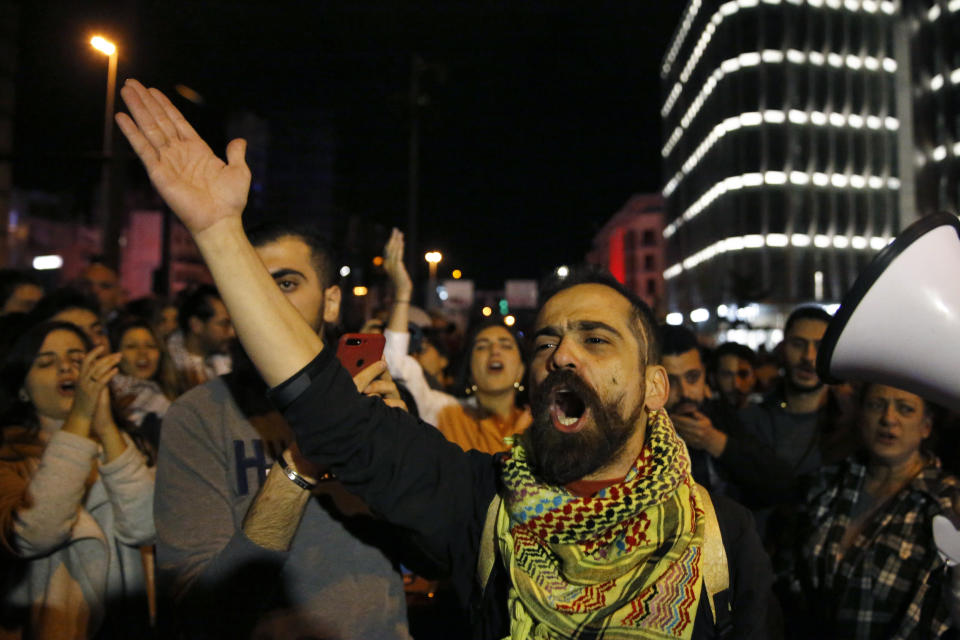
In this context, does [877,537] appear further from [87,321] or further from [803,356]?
[87,321]

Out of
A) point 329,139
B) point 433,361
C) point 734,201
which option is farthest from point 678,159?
point 433,361

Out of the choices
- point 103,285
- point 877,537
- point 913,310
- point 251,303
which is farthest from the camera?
point 103,285

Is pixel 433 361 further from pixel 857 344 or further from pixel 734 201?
pixel 734 201

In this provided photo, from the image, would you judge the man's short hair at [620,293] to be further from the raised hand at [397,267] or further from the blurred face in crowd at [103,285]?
the blurred face in crowd at [103,285]

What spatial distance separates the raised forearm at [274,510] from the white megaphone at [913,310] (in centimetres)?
143

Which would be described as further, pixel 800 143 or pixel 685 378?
pixel 800 143

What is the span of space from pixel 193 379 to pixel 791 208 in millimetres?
59576

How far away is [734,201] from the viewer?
194 ft

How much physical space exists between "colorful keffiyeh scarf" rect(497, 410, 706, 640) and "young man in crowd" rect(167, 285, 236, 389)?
3.84 metres

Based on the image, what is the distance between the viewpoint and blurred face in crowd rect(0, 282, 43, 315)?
5930 millimetres

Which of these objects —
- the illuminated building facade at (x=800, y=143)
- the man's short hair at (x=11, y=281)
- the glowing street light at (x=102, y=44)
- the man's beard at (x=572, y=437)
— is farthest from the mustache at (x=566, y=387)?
the illuminated building facade at (x=800, y=143)

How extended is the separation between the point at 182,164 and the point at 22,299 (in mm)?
5281

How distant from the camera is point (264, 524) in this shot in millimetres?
1915

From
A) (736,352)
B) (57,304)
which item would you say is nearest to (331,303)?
(57,304)
